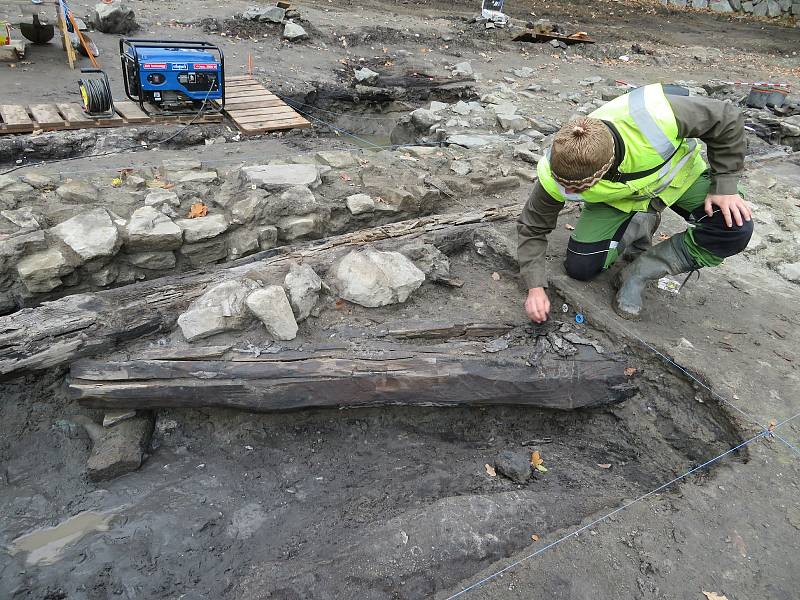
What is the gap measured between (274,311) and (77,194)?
199cm

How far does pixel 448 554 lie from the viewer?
225cm

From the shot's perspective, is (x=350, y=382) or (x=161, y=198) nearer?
(x=350, y=382)

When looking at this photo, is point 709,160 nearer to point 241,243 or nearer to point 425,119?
point 241,243

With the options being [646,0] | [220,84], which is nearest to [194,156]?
[220,84]

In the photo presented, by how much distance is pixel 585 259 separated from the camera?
10.5 ft

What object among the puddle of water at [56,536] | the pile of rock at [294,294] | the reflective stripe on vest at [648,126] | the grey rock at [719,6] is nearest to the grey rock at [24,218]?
the pile of rock at [294,294]

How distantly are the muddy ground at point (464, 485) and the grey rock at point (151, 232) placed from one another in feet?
3.22

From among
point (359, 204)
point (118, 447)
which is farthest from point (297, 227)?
point (118, 447)

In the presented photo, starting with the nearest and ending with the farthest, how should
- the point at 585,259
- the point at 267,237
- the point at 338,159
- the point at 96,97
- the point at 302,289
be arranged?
the point at 302,289, the point at 585,259, the point at 267,237, the point at 338,159, the point at 96,97

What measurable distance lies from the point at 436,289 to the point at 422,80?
5896mm

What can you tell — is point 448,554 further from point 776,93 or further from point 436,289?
point 776,93

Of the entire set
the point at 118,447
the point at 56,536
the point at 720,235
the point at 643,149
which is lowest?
the point at 56,536

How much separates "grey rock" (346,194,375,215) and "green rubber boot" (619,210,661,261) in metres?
1.84

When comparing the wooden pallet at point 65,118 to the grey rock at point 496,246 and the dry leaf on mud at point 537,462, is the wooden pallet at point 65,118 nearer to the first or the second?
the grey rock at point 496,246
